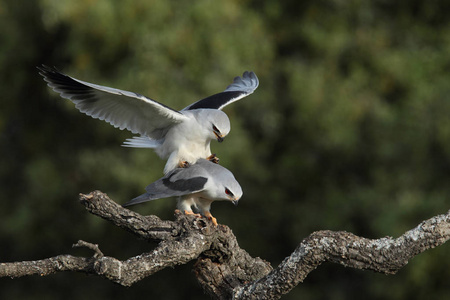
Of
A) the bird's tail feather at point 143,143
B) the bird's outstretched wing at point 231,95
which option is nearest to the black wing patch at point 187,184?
the bird's tail feather at point 143,143

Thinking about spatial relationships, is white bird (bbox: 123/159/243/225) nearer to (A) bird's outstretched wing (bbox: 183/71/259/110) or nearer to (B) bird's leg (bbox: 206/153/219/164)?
(B) bird's leg (bbox: 206/153/219/164)

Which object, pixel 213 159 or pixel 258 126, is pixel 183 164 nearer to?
pixel 213 159

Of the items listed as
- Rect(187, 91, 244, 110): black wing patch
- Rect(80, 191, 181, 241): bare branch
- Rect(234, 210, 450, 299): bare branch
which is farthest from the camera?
Rect(187, 91, 244, 110): black wing patch

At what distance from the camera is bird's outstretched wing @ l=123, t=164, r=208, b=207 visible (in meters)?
4.53

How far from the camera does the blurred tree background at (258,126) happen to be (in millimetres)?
8555

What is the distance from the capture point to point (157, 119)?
5.23 meters

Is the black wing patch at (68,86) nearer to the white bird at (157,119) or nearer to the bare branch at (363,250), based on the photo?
the white bird at (157,119)

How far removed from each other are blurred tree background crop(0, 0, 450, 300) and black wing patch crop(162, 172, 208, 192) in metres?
3.49

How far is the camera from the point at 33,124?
11.1 m

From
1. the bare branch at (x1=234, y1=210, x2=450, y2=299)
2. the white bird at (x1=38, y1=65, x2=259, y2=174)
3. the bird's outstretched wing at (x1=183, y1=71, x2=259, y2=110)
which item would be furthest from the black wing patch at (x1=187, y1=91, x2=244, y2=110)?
the bare branch at (x1=234, y1=210, x2=450, y2=299)

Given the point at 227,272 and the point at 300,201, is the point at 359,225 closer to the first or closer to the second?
the point at 300,201

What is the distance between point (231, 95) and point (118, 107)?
45.1 inches

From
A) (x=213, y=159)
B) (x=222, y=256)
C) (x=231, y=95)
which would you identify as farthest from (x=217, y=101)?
(x=222, y=256)

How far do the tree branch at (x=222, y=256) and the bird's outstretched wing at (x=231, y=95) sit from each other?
68.9 inches
